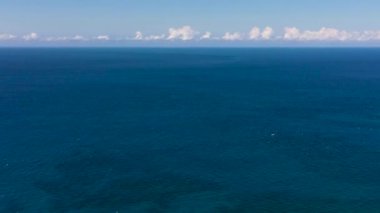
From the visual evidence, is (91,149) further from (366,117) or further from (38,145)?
(366,117)

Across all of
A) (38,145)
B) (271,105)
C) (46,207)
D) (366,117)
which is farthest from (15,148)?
(366,117)

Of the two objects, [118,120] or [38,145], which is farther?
[118,120]

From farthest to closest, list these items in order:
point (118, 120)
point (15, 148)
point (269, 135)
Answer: point (118, 120) < point (269, 135) < point (15, 148)

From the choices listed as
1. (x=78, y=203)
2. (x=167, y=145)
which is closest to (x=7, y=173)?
(x=78, y=203)

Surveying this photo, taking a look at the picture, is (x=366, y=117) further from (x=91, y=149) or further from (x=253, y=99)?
(x=91, y=149)

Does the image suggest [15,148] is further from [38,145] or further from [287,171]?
[287,171]

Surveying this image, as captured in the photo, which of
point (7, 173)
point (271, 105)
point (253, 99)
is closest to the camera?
point (7, 173)

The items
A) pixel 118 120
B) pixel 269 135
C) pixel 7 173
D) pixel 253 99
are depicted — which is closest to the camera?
pixel 7 173

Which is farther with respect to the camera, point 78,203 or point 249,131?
point 249,131

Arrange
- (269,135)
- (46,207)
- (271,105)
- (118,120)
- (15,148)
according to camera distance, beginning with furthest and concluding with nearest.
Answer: (271,105) → (118,120) → (269,135) → (15,148) → (46,207)
